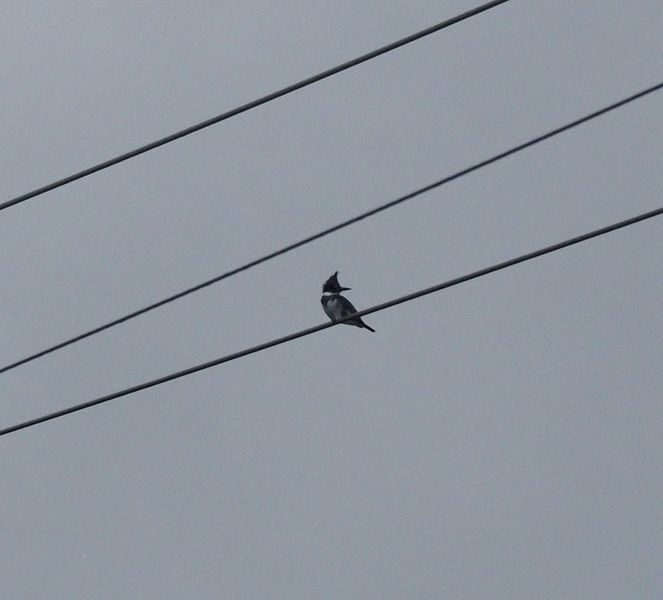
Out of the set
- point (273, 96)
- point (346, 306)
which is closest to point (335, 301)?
point (346, 306)

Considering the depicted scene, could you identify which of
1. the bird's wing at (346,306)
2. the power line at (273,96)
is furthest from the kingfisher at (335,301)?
the power line at (273,96)

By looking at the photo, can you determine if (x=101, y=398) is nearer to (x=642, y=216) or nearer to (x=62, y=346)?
(x=62, y=346)


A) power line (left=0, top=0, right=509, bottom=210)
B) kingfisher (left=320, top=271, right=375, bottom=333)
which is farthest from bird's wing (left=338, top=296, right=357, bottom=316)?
power line (left=0, top=0, right=509, bottom=210)

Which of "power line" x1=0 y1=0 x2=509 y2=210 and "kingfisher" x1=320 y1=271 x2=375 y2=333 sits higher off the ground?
"kingfisher" x1=320 y1=271 x2=375 y2=333

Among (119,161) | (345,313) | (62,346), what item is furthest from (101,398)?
(345,313)

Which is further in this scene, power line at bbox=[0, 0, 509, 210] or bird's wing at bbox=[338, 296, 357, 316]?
bird's wing at bbox=[338, 296, 357, 316]

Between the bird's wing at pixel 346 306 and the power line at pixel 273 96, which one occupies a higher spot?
the bird's wing at pixel 346 306

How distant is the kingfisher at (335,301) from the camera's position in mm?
18078

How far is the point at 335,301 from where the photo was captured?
18234 mm

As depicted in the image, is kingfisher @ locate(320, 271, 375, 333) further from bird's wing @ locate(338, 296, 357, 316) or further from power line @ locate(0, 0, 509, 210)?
power line @ locate(0, 0, 509, 210)

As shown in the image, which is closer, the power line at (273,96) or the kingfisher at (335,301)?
the power line at (273,96)

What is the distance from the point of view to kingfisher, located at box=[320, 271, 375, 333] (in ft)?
59.3

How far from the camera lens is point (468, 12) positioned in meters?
7.92

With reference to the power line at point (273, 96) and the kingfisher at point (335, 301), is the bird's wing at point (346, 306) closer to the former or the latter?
the kingfisher at point (335, 301)
